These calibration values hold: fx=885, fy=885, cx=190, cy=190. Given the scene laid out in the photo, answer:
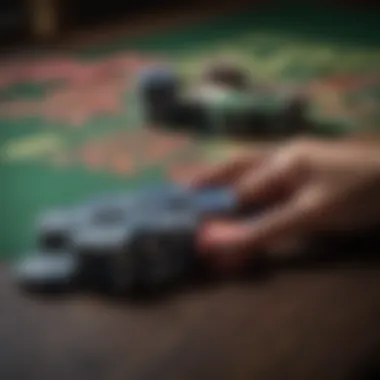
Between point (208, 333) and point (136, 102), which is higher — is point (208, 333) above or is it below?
below

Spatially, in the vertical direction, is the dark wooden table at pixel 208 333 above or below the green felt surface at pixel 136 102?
below

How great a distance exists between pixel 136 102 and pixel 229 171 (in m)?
Answer: 0.12

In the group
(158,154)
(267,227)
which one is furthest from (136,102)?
(267,227)

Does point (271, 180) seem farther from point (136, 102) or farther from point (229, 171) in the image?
point (136, 102)

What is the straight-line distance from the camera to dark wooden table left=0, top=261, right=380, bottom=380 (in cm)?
67

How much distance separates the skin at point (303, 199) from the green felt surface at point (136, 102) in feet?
0.15

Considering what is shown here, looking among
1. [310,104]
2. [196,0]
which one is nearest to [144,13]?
[196,0]

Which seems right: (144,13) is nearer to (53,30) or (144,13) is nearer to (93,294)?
(53,30)

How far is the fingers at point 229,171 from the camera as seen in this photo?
2.43ft

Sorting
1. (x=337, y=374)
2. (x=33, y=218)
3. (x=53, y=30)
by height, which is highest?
(x=53, y=30)

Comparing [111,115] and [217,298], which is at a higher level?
[111,115]

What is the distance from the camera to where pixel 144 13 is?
855 millimetres

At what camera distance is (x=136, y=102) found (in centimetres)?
79

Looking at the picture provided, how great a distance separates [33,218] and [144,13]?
9.9 inches
